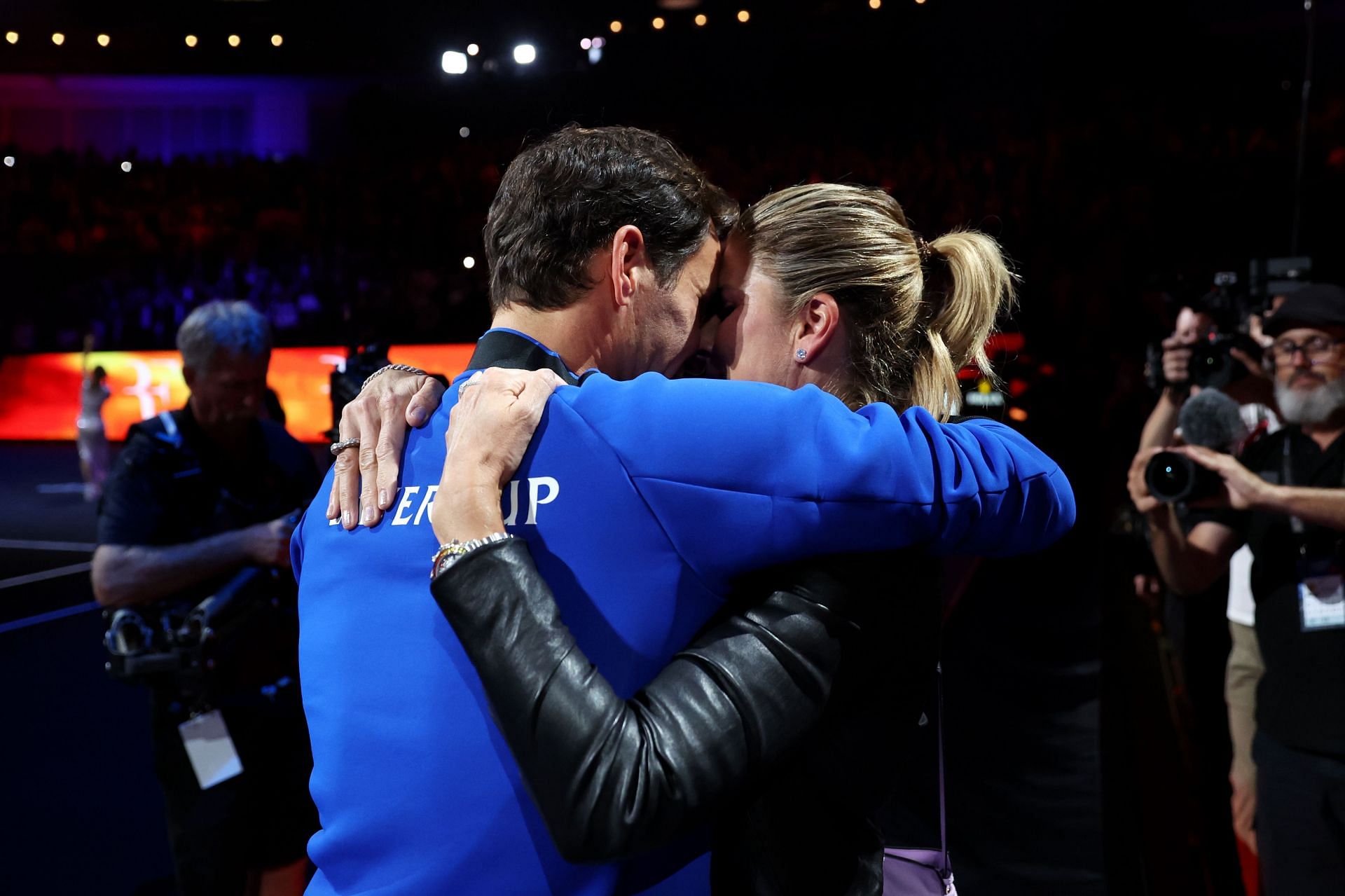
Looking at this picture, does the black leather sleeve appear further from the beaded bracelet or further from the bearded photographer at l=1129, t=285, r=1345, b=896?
the bearded photographer at l=1129, t=285, r=1345, b=896

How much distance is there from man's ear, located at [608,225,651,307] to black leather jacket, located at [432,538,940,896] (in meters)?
0.37

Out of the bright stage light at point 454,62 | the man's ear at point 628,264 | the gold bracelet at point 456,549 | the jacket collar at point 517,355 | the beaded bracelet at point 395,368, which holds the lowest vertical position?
the gold bracelet at point 456,549

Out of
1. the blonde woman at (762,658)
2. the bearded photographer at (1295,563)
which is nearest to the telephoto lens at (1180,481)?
the bearded photographer at (1295,563)

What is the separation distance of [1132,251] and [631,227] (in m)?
9.10

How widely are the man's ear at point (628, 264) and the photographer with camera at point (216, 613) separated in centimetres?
168

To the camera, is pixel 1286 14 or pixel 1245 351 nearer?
pixel 1245 351

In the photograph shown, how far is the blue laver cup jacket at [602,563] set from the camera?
0.92 m

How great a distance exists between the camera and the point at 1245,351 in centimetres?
369

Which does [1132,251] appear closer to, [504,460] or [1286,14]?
[1286,14]

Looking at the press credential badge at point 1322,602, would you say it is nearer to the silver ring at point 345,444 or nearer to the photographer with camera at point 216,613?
the silver ring at point 345,444

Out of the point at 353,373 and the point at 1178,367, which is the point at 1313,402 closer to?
the point at 1178,367

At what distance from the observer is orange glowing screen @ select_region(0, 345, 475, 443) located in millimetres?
10711

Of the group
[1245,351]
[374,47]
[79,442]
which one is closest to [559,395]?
[1245,351]

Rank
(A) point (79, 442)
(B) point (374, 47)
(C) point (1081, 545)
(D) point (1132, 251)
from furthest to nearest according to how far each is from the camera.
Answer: (B) point (374, 47)
(A) point (79, 442)
(D) point (1132, 251)
(C) point (1081, 545)
